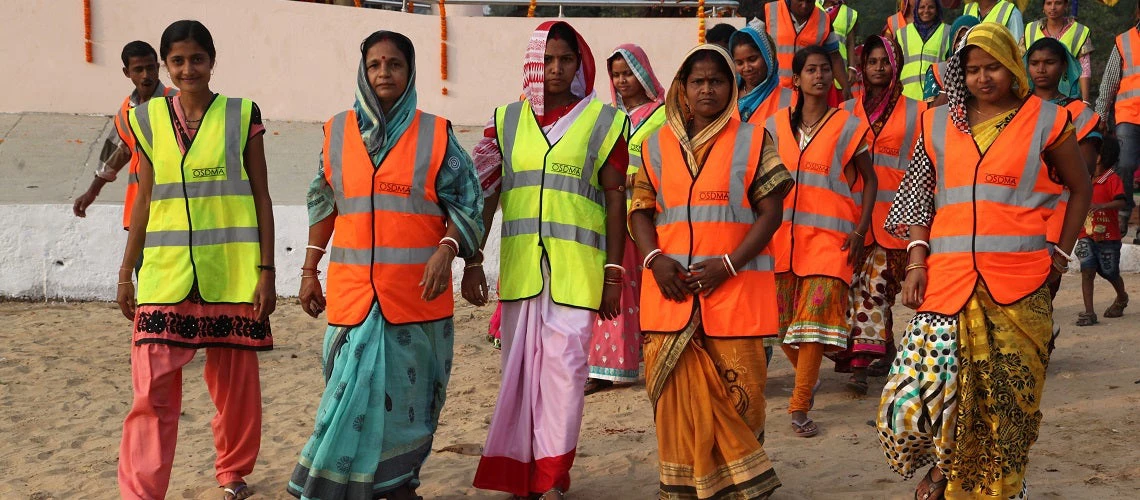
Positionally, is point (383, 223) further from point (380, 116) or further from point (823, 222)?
point (823, 222)

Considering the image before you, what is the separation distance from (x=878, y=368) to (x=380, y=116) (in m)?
4.17

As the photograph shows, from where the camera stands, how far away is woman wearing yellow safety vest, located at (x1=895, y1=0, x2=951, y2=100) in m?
10.9

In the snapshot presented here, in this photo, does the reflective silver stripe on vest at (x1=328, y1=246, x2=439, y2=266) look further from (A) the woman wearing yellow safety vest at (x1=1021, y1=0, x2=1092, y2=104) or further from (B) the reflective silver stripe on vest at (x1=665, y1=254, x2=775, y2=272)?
(A) the woman wearing yellow safety vest at (x1=1021, y1=0, x2=1092, y2=104)

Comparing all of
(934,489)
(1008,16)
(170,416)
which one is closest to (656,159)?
(934,489)

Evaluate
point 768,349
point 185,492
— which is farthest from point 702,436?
point 185,492

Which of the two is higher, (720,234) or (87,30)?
(87,30)

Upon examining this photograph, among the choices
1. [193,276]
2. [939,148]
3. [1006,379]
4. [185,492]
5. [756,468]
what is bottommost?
[185,492]

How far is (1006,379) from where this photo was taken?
466cm

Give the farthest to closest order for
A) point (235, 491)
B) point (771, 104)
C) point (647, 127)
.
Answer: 1. point (771, 104)
2. point (647, 127)
3. point (235, 491)

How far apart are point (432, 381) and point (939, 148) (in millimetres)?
2293

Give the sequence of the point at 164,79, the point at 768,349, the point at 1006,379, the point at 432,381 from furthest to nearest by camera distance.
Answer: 1. the point at 164,79
2. the point at 768,349
3. the point at 432,381
4. the point at 1006,379

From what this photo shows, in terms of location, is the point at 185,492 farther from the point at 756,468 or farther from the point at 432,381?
the point at 756,468

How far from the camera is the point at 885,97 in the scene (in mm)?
7391

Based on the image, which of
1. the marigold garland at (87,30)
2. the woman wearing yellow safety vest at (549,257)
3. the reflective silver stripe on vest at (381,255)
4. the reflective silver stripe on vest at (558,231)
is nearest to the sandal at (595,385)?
the woman wearing yellow safety vest at (549,257)
